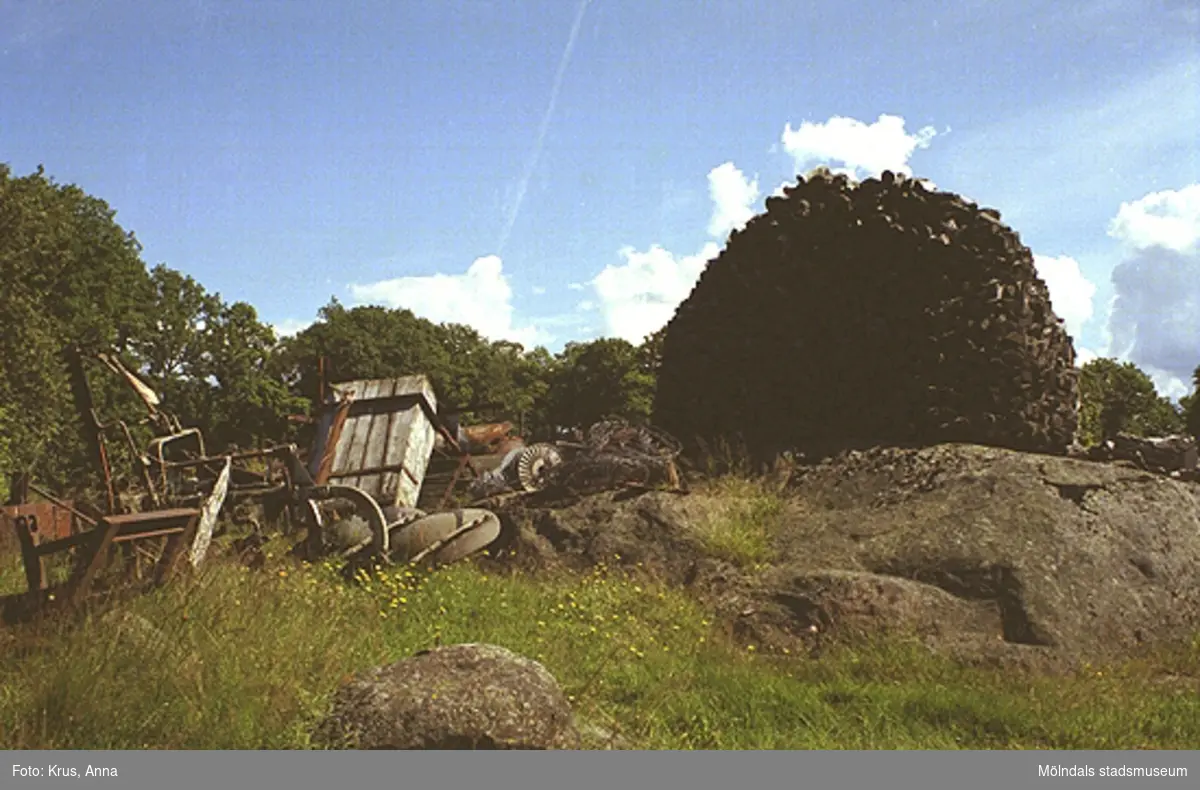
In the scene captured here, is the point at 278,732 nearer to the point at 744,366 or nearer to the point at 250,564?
the point at 250,564

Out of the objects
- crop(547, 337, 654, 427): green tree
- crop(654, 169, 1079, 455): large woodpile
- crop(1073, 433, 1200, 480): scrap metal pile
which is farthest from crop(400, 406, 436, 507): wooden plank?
crop(547, 337, 654, 427): green tree

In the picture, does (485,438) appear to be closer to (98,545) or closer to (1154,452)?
(1154,452)

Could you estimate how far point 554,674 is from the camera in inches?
275

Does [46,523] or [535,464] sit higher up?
[535,464]

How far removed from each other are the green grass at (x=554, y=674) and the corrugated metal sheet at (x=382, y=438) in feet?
15.1

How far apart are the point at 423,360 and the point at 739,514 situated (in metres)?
26.4

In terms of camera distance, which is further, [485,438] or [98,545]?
[485,438]

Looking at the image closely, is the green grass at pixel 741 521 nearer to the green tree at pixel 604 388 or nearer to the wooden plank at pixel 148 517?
the wooden plank at pixel 148 517

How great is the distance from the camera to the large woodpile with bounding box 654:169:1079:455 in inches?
504

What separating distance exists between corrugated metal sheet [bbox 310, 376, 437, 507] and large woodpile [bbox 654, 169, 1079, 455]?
3.88m

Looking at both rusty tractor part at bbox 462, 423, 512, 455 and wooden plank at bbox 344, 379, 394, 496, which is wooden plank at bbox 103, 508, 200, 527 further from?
rusty tractor part at bbox 462, 423, 512, 455

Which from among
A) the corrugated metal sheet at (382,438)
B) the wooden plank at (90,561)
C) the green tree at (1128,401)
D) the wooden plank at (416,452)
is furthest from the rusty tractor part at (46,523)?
the green tree at (1128,401)

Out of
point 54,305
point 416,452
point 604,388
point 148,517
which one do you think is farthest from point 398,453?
point 604,388

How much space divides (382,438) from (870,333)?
293 inches
